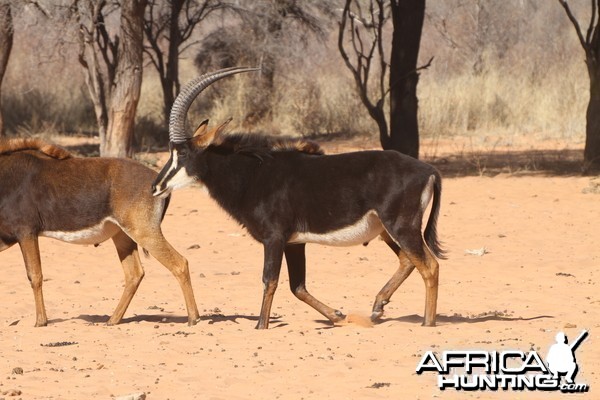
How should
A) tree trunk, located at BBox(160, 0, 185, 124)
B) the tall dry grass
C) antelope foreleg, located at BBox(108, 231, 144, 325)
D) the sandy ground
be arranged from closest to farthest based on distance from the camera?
the sandy ground → antelope foreleg, located at BBox(108, 231, 144, 325) → tree trunk, located at BBox(160, 0, 185, 124) → the tall dry grass

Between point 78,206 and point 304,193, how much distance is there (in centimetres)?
188

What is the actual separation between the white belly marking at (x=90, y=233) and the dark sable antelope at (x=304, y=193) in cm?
63

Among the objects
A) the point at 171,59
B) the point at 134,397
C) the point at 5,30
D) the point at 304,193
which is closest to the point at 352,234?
the point at 304,193

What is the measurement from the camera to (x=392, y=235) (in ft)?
29.0

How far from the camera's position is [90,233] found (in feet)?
31.0

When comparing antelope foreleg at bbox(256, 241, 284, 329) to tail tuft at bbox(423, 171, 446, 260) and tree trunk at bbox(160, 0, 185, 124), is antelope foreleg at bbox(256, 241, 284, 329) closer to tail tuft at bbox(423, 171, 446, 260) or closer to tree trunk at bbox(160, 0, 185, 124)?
tail tuft at bbox(423, 171, 446, 260)

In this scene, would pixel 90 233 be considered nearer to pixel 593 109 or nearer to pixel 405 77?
pixel 405 77

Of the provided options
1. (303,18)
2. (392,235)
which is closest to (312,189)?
(392,235)

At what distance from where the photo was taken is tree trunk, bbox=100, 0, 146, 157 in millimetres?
20016

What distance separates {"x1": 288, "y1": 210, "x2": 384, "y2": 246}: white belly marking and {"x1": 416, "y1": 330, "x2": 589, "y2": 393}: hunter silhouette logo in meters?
1.58

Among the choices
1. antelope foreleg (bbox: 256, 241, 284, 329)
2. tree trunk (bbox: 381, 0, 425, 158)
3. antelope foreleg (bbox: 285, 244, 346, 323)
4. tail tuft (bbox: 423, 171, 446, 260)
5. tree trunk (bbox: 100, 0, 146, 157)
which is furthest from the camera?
tree trunk (bbox: 381, 0, 425, 158)

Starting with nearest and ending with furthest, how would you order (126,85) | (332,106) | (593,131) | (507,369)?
(507,369) → (593,131) → (126,85) → (332,106)

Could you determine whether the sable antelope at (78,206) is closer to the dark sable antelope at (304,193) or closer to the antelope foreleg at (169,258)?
the antelope foreleg at (169,258)

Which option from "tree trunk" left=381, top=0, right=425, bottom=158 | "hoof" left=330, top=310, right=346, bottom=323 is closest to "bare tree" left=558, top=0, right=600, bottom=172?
"tree trunk" left=381, top=0, right=425, bottom=158
